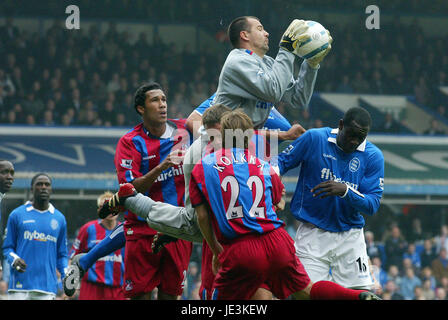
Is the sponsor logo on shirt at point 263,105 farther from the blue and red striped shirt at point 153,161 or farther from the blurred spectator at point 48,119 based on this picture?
the blurred spectator at point 48,119

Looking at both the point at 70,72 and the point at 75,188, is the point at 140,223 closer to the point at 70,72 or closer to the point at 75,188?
the point at 75,188

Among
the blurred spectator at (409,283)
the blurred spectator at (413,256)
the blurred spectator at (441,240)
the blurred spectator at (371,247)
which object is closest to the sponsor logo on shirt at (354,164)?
the blurred spectator at (371,247)

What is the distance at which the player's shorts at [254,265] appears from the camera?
16.9 feet

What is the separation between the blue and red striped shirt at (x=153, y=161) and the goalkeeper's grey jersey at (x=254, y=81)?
75cm

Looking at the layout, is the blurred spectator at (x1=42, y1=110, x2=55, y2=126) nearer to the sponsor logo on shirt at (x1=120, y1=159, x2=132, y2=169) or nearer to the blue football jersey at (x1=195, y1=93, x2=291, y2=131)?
the sponsor logo on shirt at (x1=120, y1=159, x2=132, y2=169)

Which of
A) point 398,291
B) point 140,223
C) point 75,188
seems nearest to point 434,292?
point 398,291

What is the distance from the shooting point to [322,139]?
6.45 m

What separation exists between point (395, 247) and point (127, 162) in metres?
9.91

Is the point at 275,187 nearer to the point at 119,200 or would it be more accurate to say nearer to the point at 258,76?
the point at 258,76

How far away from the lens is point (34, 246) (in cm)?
948

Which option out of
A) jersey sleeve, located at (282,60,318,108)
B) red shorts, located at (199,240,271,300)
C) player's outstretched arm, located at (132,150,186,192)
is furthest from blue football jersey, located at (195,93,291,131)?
red shorts, located at (199,240,271,300)

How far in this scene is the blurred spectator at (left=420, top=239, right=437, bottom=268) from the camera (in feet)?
50.3

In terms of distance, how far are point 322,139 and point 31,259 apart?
4635 millimetres

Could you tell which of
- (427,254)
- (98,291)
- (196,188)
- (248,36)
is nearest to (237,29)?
(248,36)
